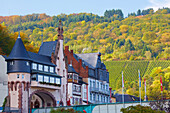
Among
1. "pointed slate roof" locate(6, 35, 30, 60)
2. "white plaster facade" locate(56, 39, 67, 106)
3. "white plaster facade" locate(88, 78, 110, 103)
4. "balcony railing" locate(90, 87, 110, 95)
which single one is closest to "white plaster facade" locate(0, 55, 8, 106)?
"pointed slate roof" locate(6, 35, 30, 60)

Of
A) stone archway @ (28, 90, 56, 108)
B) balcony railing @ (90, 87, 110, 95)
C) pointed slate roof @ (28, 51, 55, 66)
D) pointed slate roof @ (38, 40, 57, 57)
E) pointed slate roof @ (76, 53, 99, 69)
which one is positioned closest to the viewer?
pointed slate roof @ (28, 51, 55, 66)

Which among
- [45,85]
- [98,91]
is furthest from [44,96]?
[98,91]

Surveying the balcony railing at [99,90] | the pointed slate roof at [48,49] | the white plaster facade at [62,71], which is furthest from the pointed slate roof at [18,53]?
the balcony railing at [99,90]

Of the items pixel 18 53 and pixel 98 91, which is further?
pixel 98 91

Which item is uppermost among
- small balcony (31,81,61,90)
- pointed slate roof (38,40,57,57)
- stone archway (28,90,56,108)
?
pointed slate roof (38,40,57,57)

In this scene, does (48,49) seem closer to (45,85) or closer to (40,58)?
(40,58)

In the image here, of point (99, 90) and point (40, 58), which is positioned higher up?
point (40, 58)

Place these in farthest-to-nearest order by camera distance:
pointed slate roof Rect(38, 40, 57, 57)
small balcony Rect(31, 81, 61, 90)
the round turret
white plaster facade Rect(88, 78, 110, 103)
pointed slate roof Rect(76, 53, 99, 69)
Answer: pointed slate roof Rect(76, 53, 99, 69), white plaster facade Rect(88, 78, 110, 103), pointed slate roof Rect(38, 40, 57, 57), small balcony Rect(31, 81, 61, 90), the round turret

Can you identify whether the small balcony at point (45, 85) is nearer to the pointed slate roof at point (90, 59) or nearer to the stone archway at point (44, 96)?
the stone archway at point (44, 96)

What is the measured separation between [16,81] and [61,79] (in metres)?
15.0

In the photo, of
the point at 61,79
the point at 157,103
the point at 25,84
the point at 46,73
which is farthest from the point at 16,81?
the point at 157,103

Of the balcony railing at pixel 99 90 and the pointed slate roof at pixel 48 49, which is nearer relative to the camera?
the pointed slate roof at pixel 48 49

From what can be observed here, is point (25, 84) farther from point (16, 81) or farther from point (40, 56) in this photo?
point (40, 56)

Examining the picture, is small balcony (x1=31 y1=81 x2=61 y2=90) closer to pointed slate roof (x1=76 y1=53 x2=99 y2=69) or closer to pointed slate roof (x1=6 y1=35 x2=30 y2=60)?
pointed slate roof (x1=6 y1=35 x2=30 y2=60)
